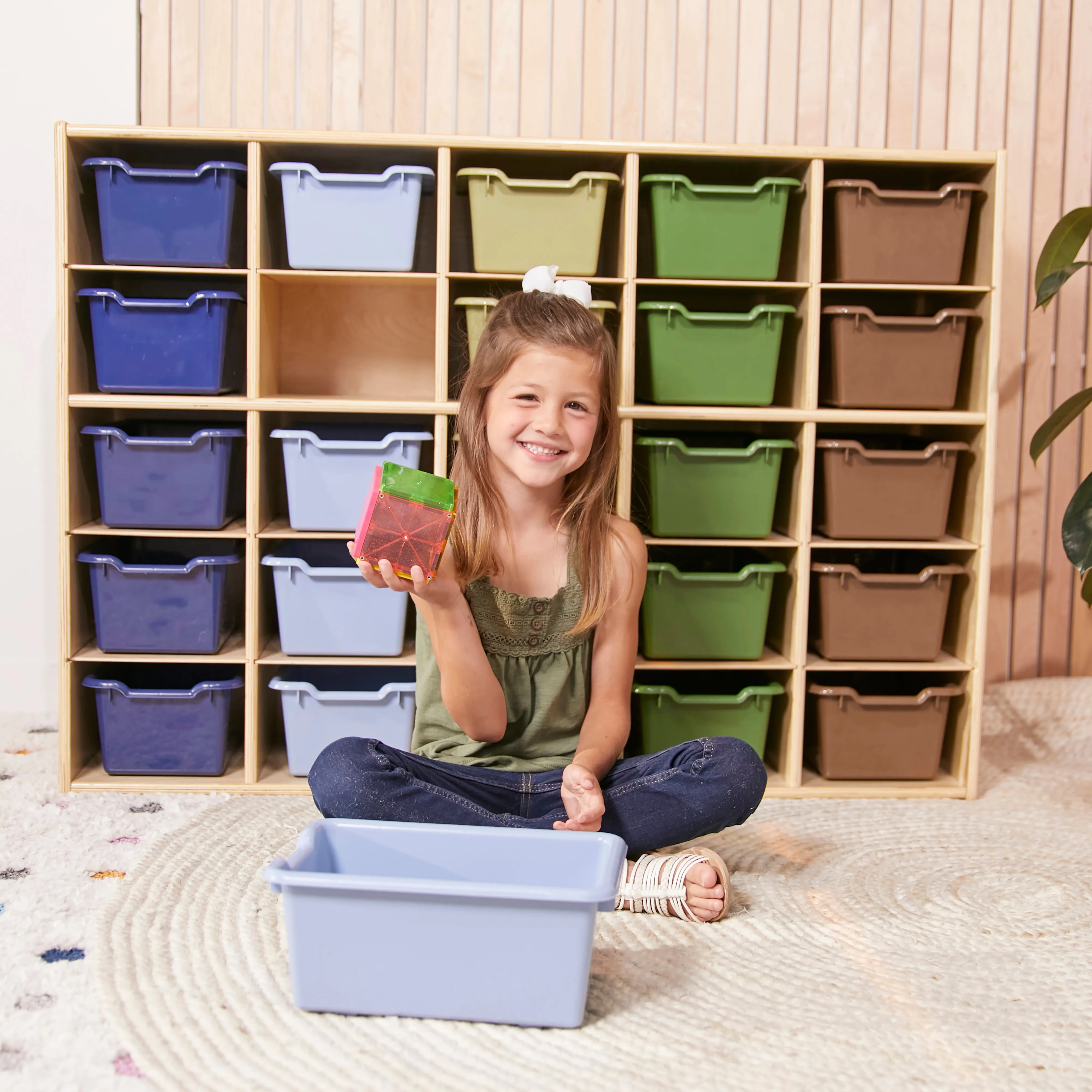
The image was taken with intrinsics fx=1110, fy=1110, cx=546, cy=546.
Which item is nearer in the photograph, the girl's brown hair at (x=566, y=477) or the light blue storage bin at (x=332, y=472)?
the girl's brown hair at (x=566, y=477)

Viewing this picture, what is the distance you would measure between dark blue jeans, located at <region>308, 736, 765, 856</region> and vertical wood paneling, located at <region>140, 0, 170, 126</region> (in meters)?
1.46

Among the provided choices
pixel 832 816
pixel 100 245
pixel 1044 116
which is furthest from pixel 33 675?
pixel 1044 116

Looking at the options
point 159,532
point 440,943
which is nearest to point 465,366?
point 159,532

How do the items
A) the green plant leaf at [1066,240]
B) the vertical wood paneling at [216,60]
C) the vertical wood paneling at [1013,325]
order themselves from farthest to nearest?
the vertical wood paneling at [1013,325] → the vertical wood paneling at [216,60] → the green plant leaf at [1066,240]

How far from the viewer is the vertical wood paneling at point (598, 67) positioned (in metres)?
2.27

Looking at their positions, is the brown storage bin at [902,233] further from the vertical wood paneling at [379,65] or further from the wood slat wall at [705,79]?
the vertical wood paneling at [379,65]

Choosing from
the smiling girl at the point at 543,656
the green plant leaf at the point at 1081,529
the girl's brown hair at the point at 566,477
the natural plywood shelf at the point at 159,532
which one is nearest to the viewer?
the smiling girl at the point at 543,656

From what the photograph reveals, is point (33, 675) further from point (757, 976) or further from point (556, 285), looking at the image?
point (757, 976)

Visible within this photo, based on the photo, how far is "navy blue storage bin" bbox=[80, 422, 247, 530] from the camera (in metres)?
1.96

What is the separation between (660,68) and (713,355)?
0.71m

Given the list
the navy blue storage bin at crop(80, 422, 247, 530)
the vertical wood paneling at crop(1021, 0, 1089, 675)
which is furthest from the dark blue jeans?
the vertical wood paneling at crop(1021, 0, 1089, 675)

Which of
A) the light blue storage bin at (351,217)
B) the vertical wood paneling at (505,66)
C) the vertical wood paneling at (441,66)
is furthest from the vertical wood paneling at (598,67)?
the light blue storage bin at (351,217)

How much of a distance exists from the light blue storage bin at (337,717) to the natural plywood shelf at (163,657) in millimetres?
91

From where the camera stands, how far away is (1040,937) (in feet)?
4.74
